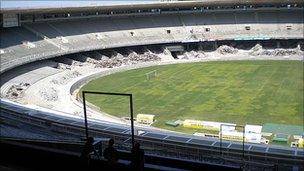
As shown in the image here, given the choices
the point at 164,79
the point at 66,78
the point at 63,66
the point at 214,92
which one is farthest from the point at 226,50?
the point at 66,78

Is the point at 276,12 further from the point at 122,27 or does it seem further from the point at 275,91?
the point at 275,91

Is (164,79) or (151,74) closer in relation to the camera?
(164,79)

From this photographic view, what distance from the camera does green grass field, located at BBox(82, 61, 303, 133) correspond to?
2798 centimetres

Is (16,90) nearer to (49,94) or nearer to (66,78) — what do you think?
(49,94)

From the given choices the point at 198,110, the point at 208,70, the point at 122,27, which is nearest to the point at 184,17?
the point at 122,27

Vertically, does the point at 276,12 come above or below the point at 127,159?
above

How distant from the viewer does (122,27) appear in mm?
58656

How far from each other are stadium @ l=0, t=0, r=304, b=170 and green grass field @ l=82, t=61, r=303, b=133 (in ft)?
0.29

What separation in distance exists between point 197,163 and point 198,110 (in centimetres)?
2297

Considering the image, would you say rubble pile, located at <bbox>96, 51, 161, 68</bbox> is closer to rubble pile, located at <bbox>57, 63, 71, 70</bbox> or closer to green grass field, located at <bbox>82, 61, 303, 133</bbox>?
green grass field, located at <bbox>82, 61, 303, 133</bbox>

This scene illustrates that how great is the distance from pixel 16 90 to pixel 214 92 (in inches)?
612

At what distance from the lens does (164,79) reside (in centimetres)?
4178

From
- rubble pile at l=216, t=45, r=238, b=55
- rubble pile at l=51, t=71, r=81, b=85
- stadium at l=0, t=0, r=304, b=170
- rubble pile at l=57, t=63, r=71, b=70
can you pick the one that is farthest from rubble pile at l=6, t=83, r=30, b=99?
rubble pile at l=216, t=45, r=238, b=55

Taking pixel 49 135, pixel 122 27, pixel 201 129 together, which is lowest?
pixel 201 129
